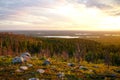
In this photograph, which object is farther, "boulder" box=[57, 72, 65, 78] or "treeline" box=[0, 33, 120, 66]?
"treeline" box=[0, 33, 120, 66]

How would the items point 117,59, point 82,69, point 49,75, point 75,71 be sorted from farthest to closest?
point 117,59
point 82,69
point 75,71
point 49,75

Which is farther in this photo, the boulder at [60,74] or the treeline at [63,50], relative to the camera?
the treeline at [63,50]

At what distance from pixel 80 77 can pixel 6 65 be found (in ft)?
18.6

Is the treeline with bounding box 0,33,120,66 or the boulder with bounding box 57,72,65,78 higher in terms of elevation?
the boulder with bounding box 57,72,65,78

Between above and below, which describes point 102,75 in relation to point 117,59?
above

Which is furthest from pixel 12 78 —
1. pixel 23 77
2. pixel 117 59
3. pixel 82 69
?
pixel 117 59

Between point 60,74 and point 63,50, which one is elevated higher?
point 60,74

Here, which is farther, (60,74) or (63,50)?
(63,50)

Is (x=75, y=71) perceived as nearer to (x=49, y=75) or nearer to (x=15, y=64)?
(x=49, y=75)

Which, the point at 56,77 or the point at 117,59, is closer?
the point at 56,77

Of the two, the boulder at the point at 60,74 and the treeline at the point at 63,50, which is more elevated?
the boulder at the point at 60,74

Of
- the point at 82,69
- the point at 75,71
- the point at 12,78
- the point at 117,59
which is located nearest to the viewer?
the point at 12,78

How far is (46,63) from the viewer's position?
14.8 m

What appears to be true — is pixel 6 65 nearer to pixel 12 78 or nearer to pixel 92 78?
pixel 12 78
